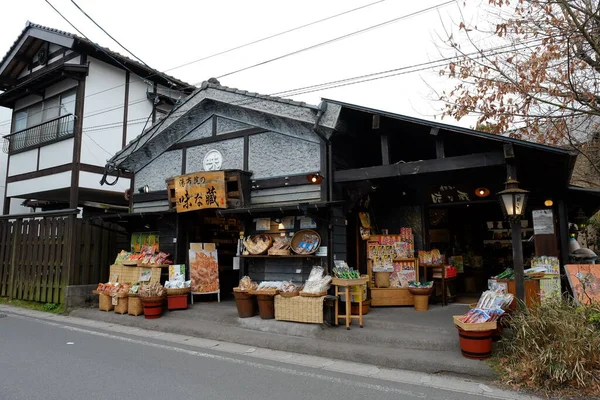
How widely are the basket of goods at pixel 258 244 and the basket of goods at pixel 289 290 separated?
109 cm

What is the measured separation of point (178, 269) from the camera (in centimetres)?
1123

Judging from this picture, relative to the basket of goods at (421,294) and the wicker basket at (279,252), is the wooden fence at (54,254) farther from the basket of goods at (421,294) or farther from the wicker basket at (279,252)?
the basket of goods at (421,294)

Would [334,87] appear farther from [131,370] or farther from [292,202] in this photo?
[131,370]

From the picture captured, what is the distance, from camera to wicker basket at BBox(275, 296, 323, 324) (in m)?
8.23

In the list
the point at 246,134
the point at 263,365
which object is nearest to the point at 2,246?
the point at 246,134

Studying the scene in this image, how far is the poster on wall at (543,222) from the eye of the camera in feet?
31.9

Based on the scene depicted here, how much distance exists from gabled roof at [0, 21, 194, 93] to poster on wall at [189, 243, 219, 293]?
25.1 feet

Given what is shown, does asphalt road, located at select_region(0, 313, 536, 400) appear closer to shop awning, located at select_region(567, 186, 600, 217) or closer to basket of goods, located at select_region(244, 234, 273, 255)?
basket of goods, located at select_region(244, 234, 273, 255)

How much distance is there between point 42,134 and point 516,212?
16872 millimetres

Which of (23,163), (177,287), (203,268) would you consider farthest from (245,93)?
(23,163)

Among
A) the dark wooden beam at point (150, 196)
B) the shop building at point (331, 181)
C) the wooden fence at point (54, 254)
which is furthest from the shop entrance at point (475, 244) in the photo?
the wooden fence at point (54, 254)

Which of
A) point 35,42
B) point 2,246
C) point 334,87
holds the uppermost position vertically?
point 35,42

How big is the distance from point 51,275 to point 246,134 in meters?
7.62

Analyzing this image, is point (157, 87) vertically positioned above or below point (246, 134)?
above
